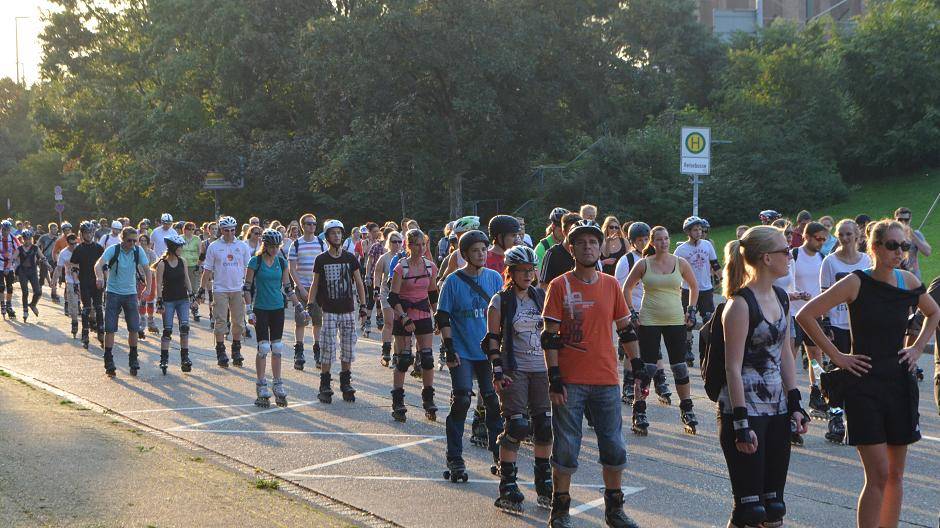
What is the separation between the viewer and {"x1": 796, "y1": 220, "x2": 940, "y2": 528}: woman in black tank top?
17.2 ft

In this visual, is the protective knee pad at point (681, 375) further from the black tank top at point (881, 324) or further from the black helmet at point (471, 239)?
the black tank top at point (881, 324)

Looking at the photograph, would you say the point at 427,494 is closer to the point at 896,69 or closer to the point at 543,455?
the point at 543,455

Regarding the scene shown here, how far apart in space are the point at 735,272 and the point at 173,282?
9.83m

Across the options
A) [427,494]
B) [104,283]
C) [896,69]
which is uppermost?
[896,69]

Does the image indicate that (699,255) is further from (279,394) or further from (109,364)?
(109,364)

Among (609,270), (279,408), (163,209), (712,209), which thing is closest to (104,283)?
(279,408)

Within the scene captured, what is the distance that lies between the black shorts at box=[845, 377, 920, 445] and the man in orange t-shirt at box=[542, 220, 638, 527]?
1.34 m

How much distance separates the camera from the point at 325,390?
11016mm

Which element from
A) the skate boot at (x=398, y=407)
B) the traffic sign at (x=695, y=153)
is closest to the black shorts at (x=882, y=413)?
the skate boot at (x=398, y=407)

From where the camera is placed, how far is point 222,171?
134 ft

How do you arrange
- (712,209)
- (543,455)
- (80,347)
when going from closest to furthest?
(543,455) → (80,347) → (712,209)

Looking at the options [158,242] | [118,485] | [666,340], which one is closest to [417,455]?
[118,485]

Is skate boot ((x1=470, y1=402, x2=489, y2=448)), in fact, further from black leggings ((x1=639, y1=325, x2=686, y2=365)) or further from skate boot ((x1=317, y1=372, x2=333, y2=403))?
skate boot ((x1=317, y1=372, x2=333, y2=403))

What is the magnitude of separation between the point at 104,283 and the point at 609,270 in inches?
267
